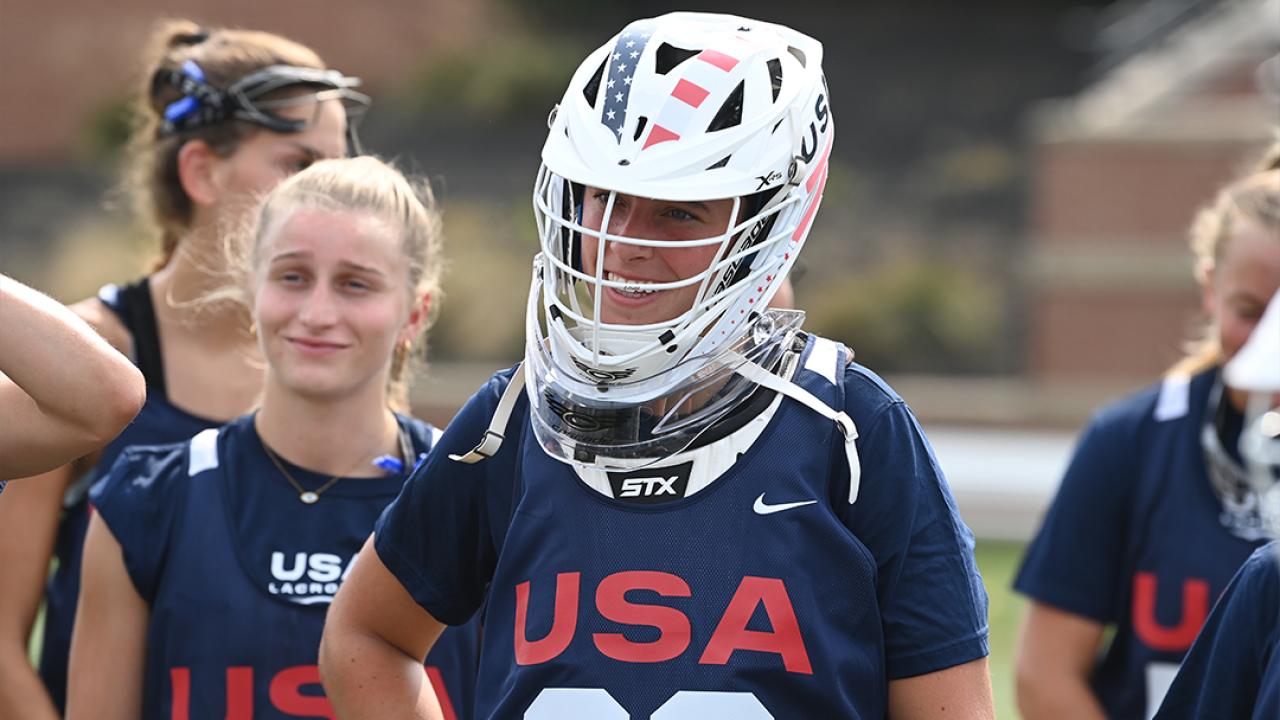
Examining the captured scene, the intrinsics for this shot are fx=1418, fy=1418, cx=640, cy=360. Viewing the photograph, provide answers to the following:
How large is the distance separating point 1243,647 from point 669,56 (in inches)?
53.5

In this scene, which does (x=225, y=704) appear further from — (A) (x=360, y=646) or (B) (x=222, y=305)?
(B) (x=222, y=305)

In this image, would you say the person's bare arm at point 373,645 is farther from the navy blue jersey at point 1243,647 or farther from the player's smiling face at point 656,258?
the navy blue jersey at point 1243,647

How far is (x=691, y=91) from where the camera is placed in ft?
7.29

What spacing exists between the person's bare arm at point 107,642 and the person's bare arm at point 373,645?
668 mm

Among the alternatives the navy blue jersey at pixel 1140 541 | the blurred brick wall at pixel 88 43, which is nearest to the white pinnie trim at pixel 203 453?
the navy blue jersey at pixel 1140 541

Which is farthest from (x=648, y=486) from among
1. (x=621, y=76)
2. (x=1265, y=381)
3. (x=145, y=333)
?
(x=145, y=333)

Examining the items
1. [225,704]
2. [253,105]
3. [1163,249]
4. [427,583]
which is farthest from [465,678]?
[1163,249]

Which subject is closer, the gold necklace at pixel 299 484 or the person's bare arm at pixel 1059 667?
the gold necklace at pixel 299 484

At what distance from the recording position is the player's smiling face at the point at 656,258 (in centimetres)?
221

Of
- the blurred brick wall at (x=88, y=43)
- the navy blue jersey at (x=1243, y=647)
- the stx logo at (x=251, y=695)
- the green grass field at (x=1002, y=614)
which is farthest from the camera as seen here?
the blurred brick wall at (x=88, y=43)

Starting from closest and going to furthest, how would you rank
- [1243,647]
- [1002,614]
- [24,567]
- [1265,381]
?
[1265,381] < [1243,647] < [24,567] < [1002,614]

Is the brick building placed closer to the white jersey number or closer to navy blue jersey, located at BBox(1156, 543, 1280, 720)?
navy blue jersey, located at BBox(1156, 543, 1280, 720)

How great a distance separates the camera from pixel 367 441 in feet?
10.5

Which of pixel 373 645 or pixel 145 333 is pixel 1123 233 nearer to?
pixel 145 333
